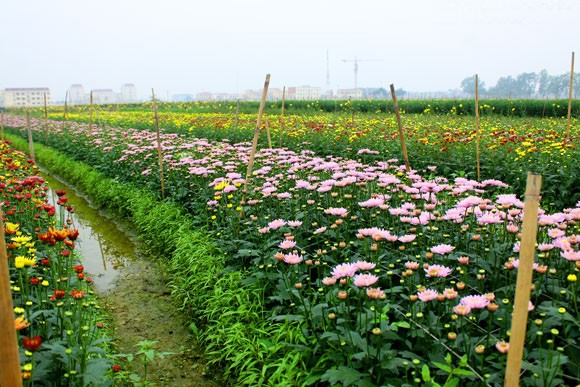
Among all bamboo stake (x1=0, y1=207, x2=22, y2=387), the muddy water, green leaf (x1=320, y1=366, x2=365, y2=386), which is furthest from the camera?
the muddy water

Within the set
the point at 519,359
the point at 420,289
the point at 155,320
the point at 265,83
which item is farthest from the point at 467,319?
the point at 265,83

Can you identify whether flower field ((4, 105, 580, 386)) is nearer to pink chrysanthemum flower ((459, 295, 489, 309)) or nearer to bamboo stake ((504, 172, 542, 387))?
pink chrysanthemum flower ((459, 295, 489, 309))

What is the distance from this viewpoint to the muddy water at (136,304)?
310 centimetres

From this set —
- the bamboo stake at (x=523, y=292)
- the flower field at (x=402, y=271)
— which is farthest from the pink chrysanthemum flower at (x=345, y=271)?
the bamboo stake at (x=523, y=292)

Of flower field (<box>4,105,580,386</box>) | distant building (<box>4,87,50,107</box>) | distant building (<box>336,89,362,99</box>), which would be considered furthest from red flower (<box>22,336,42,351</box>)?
distant building (<box>4,87,50,107</box>)

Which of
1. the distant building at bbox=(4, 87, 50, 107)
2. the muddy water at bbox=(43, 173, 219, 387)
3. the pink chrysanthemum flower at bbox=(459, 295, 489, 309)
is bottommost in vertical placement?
the muddy water at bbox=(43, 173, 219, 387)

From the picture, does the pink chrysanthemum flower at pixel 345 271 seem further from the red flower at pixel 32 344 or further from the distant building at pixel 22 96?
the distant building at pixel 22 96

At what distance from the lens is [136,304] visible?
160 inches

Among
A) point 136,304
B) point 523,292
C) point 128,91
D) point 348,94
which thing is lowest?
point 136,304

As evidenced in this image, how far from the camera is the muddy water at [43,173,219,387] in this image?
3096 mm

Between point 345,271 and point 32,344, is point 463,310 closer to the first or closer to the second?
point 345,271

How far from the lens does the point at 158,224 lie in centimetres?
544

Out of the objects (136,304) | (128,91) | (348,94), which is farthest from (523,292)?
(128,91)

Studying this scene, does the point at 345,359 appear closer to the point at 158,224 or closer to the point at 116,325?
the point at 116,325
